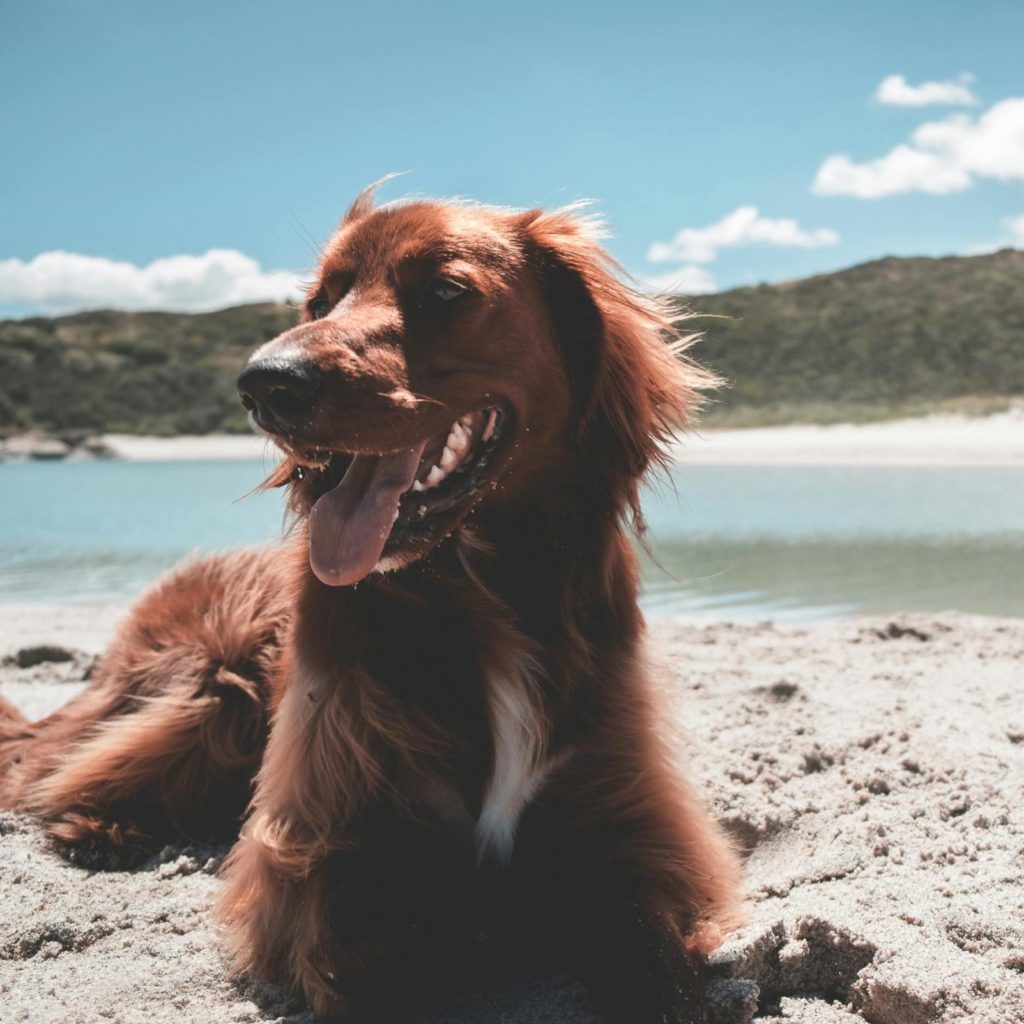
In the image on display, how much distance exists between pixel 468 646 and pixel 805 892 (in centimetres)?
112

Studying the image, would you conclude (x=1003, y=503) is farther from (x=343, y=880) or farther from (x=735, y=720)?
(x=343, y=880)

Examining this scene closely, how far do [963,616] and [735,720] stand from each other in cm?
353

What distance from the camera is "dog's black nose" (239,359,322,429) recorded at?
2.04 meters

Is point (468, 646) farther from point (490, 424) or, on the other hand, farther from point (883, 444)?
point (883, 444)

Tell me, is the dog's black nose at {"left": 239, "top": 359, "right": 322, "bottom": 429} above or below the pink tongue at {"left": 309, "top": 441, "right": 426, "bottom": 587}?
above

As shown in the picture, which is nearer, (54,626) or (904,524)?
(54,626)

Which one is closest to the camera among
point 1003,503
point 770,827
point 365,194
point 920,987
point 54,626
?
point 920,987

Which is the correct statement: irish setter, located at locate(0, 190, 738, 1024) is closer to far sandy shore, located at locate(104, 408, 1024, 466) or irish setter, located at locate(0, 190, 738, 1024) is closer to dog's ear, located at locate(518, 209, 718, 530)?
dog's ear, located at locate(518, 209, 718, 530)

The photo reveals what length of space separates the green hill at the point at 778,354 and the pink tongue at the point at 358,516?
114 feet

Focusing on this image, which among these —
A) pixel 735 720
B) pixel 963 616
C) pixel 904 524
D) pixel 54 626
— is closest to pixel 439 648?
pixel 735 720

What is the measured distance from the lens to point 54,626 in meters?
8.32

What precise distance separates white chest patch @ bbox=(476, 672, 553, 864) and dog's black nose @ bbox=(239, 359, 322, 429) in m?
0.79

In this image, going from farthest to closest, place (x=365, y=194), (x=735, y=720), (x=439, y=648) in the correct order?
(x=735, y=720), (x=365, y=194), (x=439, y=648)

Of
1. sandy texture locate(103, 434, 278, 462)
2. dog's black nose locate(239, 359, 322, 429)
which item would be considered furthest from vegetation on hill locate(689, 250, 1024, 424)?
dog's black nose locate(239, 359, 322, 429)
